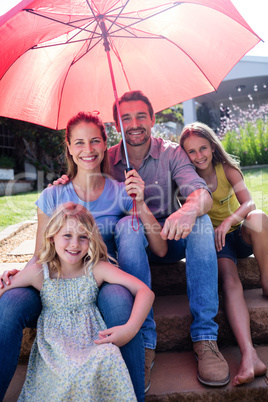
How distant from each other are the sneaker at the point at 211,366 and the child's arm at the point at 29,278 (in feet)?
2.95

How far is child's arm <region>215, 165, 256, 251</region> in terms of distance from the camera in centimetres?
226

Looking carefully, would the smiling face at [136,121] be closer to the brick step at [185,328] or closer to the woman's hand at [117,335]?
the brick step at [185,328]

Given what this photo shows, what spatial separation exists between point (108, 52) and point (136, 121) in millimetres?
490

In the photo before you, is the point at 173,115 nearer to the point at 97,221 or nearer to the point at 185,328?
the point at 97,221

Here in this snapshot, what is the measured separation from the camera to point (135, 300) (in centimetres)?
175

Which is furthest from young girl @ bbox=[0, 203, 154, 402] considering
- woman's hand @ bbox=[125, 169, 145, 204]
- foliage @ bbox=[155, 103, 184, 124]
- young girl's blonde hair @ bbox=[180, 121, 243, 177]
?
foliage @ bbox=[155, 103, 184, 124]

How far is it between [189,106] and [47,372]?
1094 centimetres

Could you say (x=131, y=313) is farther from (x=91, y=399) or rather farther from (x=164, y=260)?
(x=164, y=260)

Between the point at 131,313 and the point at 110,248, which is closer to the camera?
the point at 131,313

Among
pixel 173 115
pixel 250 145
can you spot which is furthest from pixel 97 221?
pixel 173 115

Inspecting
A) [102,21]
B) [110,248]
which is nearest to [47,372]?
[110,248]

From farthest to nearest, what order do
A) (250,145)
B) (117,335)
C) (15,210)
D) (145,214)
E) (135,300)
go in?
(250,145) → (15,210) → (145,214) → (135,300) → (117,335)

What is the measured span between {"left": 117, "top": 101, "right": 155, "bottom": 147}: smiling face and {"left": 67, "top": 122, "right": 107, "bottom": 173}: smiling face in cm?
37

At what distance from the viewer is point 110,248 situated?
224cm
